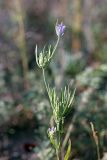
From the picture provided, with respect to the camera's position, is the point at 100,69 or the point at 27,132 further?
the point at 27,132

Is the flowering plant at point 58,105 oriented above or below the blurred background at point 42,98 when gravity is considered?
below

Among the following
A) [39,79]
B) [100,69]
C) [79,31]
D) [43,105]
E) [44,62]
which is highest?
[79,31]

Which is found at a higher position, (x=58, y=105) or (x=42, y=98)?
(x=42, y=98)

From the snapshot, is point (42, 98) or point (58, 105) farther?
point (42, 98)

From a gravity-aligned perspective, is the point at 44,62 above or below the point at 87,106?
below

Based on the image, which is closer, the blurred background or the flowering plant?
the flowering plant

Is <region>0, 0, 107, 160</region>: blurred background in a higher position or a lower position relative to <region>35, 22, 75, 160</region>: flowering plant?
higher

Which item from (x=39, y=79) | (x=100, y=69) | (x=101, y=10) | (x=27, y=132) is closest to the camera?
(x=100, y=69)

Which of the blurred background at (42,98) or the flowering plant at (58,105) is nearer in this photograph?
the flowering plant at (58,105)

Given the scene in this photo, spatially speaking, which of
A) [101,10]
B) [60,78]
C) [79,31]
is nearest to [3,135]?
[60,78]

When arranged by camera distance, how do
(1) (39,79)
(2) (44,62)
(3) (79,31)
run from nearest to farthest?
(2) (44,62)
(1) (39,79)
(3) (79,31)

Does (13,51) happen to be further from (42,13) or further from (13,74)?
(42,13)
